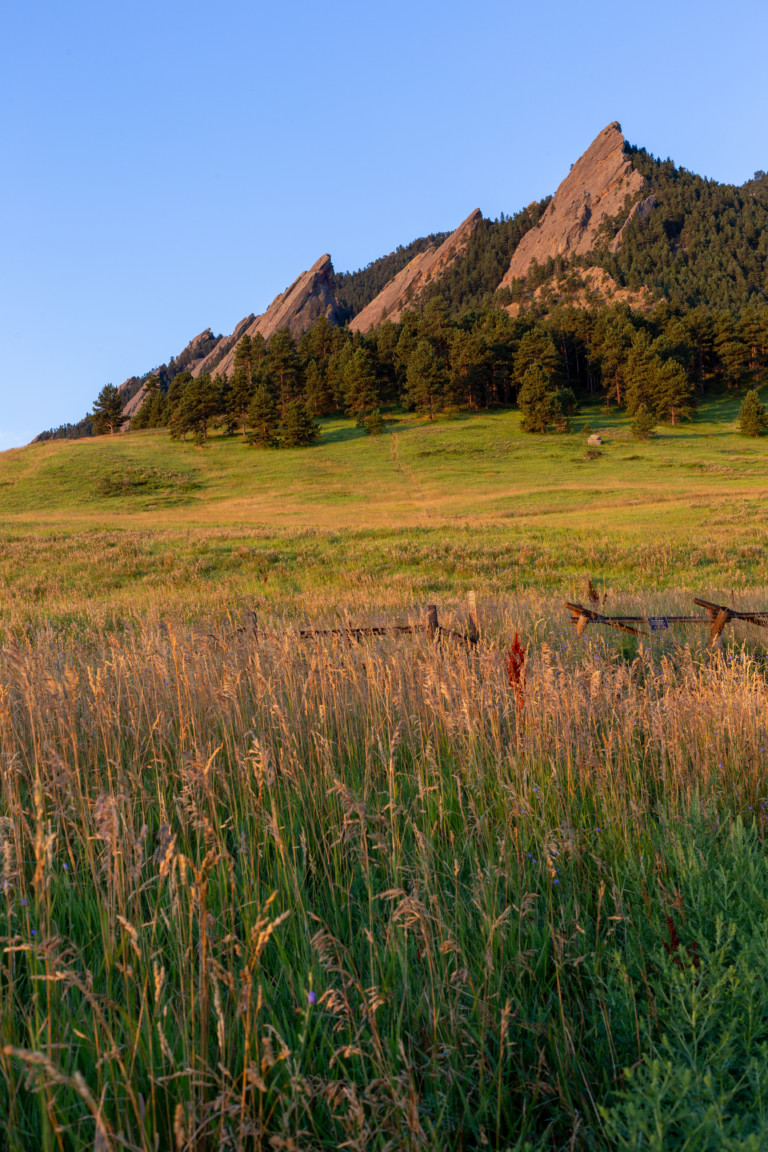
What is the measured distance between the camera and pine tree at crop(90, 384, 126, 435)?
86.5 metres

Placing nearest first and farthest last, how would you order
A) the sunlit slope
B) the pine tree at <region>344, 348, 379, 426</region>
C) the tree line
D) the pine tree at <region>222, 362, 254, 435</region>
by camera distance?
the sunlit slope
the tree line
the pine tree at <region>222, 362, 254, 435</region>
the pine tree at <region>344, 348, 379, 426</region>

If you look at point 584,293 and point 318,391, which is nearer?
point 318,391

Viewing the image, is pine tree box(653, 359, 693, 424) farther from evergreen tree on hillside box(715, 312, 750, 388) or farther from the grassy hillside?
evergreen tree on hillside box(715, 312, 750, 388)

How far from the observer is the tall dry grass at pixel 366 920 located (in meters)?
1.55

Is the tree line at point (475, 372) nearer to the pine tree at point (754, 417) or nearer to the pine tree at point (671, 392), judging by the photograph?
the pine tree at point (671, 392)

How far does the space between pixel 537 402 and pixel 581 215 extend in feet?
502

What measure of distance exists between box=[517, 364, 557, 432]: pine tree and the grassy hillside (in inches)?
129

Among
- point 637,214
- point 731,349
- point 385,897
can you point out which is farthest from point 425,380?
point 637,214

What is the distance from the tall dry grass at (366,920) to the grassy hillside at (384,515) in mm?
7564

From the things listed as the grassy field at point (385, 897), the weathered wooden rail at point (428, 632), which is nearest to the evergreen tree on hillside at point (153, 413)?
the grassy field at point (385, 897)

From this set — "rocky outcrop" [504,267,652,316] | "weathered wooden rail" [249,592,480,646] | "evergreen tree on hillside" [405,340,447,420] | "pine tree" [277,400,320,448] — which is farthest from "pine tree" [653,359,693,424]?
"weathered wooden rail" [249,592,480,646]

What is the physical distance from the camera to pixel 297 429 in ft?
216

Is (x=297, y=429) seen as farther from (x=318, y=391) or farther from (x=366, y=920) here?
(x=366, y=920)

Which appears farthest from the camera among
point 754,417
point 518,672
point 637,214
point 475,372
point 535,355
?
point 637,214
